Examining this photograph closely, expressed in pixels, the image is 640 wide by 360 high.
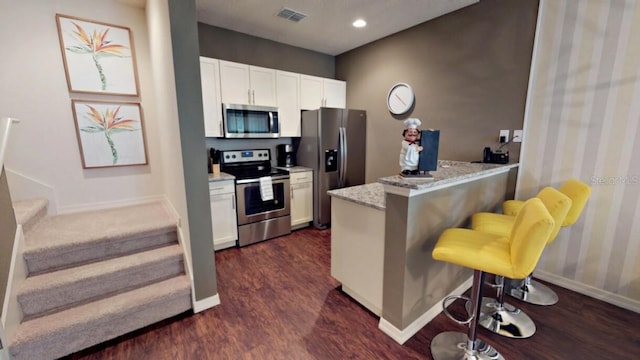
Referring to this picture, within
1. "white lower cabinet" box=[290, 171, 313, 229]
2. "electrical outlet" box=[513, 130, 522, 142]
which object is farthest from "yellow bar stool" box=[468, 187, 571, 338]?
"white lower cabinet" box=[290, 171, 313, 229]

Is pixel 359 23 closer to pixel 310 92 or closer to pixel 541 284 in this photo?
pixel 310 92

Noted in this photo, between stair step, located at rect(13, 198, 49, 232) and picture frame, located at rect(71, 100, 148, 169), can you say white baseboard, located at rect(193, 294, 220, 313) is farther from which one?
picture frame, located at rect(71, 100, 148, 169)

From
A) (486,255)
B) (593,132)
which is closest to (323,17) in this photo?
(593,132)

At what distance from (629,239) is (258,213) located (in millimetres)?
3512

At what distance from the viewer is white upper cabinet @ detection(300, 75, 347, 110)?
383 centimetres

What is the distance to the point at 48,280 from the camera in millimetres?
1764

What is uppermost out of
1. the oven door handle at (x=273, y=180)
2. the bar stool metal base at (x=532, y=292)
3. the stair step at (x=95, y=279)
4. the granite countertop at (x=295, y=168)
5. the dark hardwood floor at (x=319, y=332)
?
the granite countertop at (x=295, y=168)

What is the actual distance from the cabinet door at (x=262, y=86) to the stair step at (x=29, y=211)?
92.3 inches

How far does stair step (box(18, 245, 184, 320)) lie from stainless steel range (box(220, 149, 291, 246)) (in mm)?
1006

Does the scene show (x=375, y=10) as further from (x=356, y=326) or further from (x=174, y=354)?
(x=174, y=354)

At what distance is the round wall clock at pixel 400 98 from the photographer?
3449mm

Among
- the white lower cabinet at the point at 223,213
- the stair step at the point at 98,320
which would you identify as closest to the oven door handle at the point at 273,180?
the white lower cabinet at the point at 223,213

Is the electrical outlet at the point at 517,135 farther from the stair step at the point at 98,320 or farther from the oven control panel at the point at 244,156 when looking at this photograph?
the stair step at the point at 98,320

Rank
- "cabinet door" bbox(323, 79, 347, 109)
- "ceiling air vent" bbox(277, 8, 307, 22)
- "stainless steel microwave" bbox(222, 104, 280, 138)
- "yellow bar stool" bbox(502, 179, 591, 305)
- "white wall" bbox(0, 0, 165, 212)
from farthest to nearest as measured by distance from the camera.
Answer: "cabinet door" bbox(323, 79, 347, 109) < "stainless steel microwave" bbox(222, 104, 280, 138) < "ceiling air vent" bbox(277, 8, 307, 22) < "white wall" bbox(0, 0, 165, 212) < "yellow bar stool" bbox(502, 179, 591, 305)
